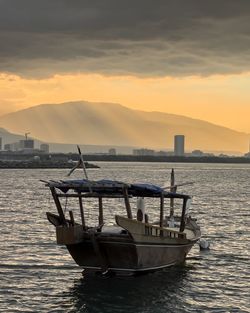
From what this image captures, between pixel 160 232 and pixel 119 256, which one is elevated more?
pixel 160 232

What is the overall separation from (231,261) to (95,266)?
9724 millimetres

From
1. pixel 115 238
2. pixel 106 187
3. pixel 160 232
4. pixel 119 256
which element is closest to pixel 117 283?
pixel 119 256

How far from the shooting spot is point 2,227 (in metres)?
47.6

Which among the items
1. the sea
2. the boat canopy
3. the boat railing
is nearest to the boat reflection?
the sea

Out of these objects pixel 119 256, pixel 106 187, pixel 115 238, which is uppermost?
pixel 106 187

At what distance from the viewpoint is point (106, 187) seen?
90.7 feet

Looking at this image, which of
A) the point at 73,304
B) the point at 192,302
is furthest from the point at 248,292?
the point at 73,304

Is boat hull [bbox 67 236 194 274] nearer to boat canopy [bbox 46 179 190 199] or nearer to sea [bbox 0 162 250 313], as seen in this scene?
sea [bbox 0 162 250 313]

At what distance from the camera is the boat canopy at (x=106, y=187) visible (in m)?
27.6

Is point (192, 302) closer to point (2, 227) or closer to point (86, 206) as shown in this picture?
point (2, 227)

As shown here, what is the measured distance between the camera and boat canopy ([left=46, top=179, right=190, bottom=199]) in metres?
27.6

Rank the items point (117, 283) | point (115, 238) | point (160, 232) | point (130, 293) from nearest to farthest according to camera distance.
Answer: point (130, 293)
point (115, 238)
point (117, 283)
point (160, 232)

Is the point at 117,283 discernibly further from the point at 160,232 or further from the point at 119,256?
the point at 160,232

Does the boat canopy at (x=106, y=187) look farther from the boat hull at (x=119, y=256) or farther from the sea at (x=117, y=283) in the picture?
the sea at (x=117, y=283)
